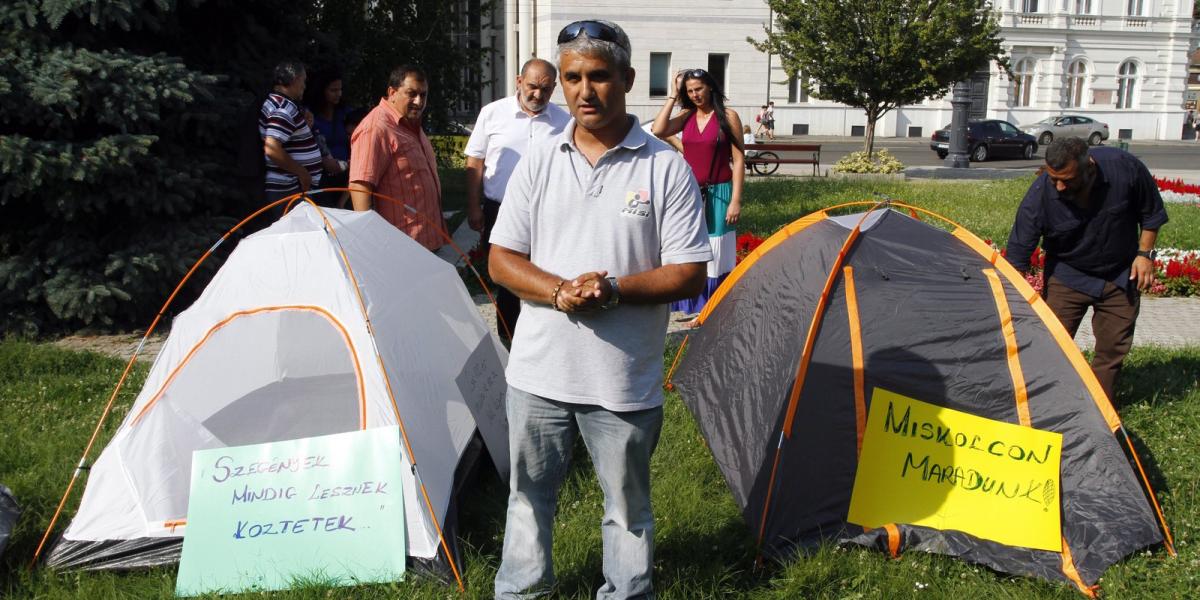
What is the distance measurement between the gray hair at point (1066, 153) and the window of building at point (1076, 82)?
43.0m

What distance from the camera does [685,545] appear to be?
3764 millimetres

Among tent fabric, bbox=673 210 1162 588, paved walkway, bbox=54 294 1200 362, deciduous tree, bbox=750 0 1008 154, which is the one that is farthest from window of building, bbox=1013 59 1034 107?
tent fabric, bbox=673 210 1162 588

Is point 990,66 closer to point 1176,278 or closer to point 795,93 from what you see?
point 795,93

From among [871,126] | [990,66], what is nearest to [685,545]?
[871,126]

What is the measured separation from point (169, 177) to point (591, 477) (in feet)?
13.0

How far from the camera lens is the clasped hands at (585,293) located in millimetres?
2502

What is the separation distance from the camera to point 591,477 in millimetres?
4332

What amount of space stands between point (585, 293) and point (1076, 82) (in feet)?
153

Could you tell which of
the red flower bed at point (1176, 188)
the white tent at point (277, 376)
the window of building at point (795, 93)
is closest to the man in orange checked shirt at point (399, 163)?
the white tent at point (277, 376)

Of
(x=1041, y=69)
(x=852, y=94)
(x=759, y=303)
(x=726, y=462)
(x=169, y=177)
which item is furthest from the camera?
(x=1041, y=69)

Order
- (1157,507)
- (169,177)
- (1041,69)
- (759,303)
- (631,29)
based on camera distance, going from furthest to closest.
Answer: (1041,69)
(631,29)
(169,177)
(759,303)
(1157,507)

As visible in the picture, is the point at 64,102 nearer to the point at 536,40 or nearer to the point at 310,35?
the point at 310,35

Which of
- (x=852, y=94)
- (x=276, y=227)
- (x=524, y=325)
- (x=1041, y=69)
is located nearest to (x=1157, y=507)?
(x=524, y=325)

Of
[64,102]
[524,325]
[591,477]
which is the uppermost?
[64,102]
